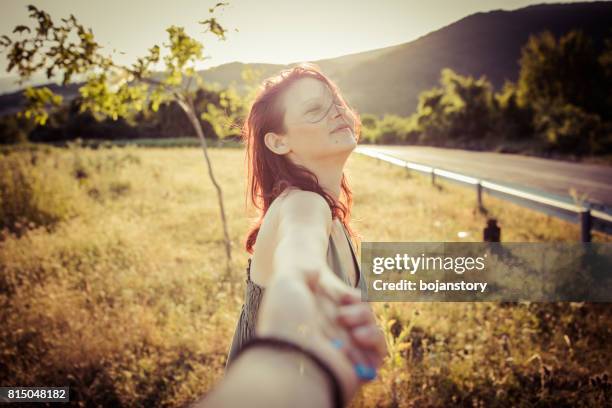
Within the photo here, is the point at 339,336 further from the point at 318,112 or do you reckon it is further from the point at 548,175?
the point at 548,175

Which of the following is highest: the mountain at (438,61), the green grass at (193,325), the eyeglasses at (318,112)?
the mountain at (438,61)

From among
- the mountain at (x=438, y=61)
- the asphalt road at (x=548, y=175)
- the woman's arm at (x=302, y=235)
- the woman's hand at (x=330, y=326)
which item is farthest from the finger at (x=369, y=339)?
the mountain at (x=438, y=61)

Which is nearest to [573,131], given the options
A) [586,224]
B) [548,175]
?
[548,175]

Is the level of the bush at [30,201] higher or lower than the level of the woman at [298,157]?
lower

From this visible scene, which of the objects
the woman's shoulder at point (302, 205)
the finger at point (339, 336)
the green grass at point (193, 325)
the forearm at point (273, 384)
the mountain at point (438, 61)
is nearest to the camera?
the forearm at point (273, 384)

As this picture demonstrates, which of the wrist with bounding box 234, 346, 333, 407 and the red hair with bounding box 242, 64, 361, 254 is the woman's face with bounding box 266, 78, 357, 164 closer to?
the red hair with bounding box 242, 64, 361, 254

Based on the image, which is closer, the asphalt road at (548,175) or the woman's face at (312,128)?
the woman's face at (312,128)

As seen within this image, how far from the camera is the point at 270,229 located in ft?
3.82

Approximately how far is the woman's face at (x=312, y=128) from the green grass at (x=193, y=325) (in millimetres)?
1939

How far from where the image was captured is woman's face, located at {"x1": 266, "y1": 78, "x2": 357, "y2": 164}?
4.45 ft

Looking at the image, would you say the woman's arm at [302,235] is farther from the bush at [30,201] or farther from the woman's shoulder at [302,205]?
the bush at [30,201]

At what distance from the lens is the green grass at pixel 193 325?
2.81 meters

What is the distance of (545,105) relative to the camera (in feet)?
70.8

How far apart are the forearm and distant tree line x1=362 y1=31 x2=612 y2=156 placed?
64.9ft
